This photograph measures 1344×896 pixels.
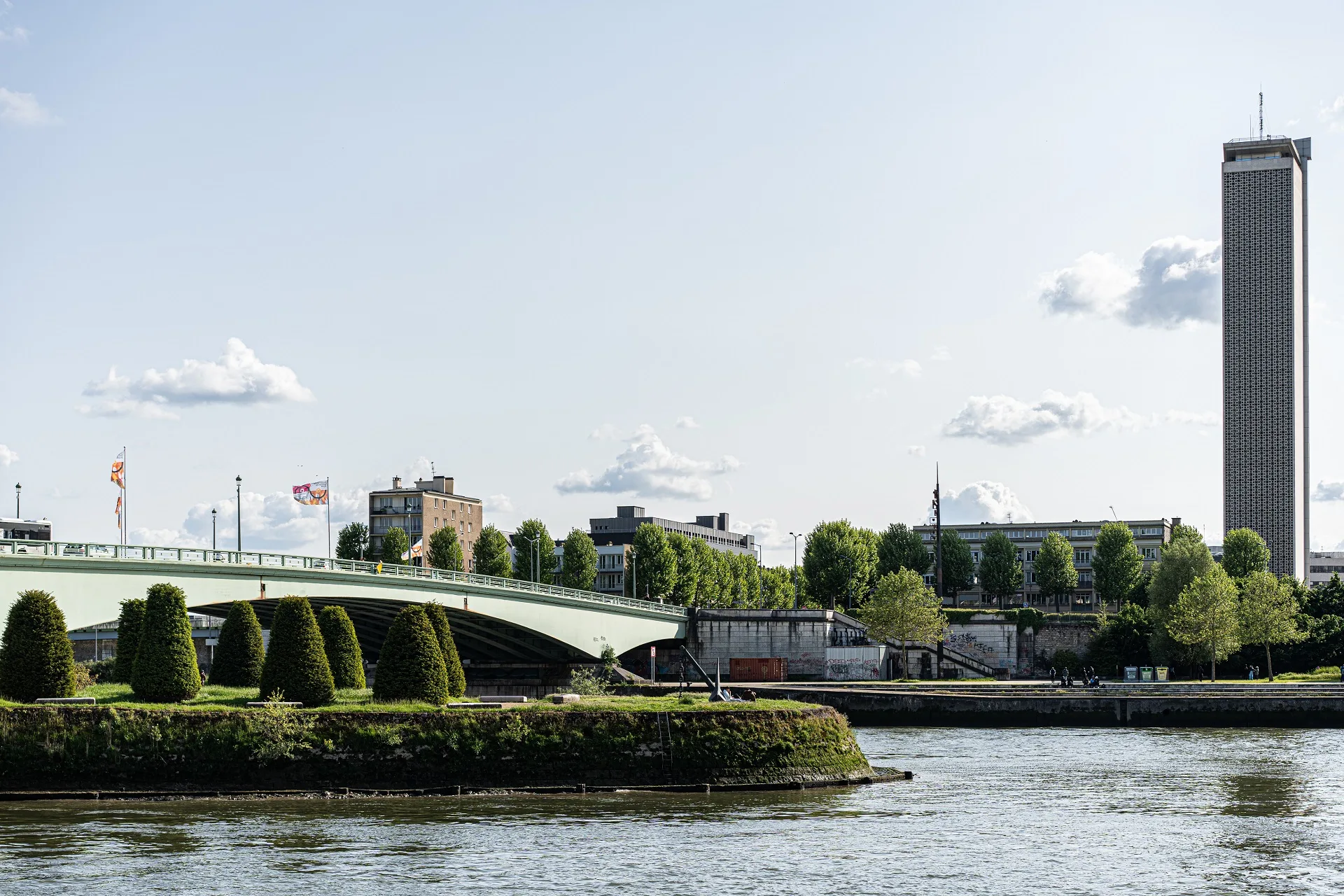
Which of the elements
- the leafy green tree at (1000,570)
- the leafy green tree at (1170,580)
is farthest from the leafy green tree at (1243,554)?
the leafy green tree at (1000,570)

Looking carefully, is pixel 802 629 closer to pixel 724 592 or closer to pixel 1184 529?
pixel 724 592

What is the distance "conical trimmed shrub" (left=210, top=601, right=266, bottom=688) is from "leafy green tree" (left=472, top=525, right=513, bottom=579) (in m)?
93.6

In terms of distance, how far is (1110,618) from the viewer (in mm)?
144875

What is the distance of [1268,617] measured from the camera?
125562 millimetres

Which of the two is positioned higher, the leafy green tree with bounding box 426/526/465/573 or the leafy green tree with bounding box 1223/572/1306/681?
the leafy green tree with bounding box 426/526/465/573

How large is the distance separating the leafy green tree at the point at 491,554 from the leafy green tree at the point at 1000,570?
57.6 metres

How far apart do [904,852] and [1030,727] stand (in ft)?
175

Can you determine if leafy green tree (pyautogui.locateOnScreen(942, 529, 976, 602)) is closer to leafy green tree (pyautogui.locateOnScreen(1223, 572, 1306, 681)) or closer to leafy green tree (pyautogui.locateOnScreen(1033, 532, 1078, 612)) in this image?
leafy green tree (pyautogui.locateOnScreen(1033, 532, 1078, 612))

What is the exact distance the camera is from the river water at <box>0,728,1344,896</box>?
38094 millimetres

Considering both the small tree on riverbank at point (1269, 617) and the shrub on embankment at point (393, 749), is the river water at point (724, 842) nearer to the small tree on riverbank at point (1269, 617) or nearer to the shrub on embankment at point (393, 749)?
the shrub on embankment at point (393, 749)

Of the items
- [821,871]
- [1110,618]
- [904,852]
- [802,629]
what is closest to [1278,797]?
[904,852]

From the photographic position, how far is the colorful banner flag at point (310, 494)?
10069 cm

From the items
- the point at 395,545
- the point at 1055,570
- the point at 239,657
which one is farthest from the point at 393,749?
the point at 1055,570

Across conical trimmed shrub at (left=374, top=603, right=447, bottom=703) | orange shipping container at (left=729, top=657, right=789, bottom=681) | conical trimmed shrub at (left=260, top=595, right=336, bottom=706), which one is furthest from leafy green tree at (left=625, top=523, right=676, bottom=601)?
conical trimmed shrub at (left=260, top=595, right=336, bottom=706)
